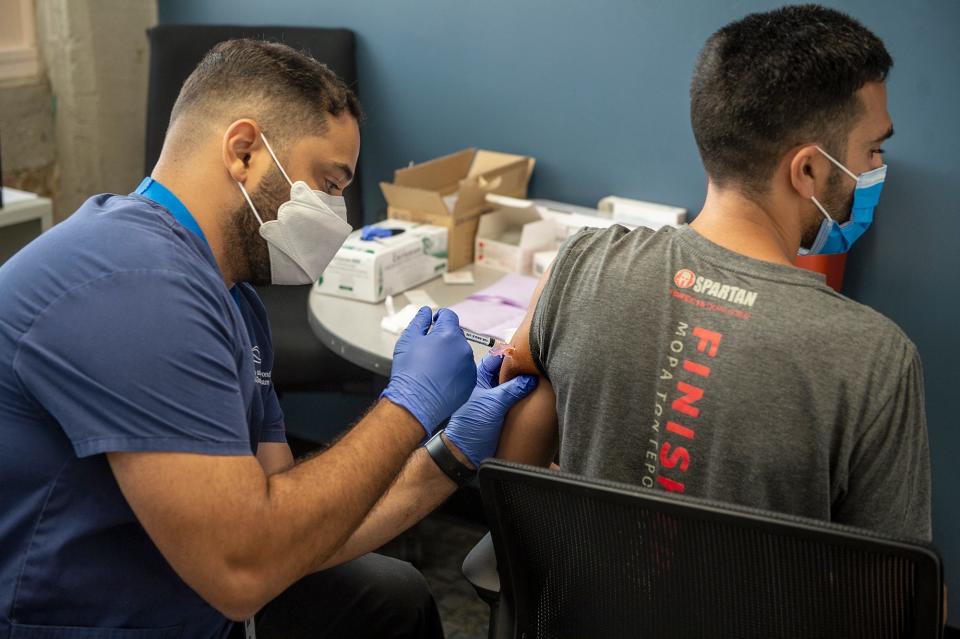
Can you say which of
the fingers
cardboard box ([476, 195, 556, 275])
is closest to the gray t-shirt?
the fingers

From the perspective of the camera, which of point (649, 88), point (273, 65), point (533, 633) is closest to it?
point (533, 633)

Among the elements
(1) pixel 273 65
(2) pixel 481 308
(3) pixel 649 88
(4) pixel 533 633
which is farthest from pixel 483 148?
(4) pixel 533 633

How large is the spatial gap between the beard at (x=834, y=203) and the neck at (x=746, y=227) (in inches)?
1.4

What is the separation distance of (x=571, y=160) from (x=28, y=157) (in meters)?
1.63

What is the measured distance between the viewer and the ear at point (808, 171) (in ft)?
3.94

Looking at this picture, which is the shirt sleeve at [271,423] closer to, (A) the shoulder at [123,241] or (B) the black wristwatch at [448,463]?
(B) the black wristwatch at [448,463]

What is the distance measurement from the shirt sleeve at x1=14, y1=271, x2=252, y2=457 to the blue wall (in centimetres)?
153

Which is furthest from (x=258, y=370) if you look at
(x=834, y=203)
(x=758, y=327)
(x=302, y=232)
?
(x=834, y=203)

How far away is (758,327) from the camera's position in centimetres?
105

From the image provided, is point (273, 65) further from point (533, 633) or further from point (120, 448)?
point (533, 633)

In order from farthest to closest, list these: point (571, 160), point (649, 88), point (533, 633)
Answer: point (571, 160)
point (649, 88)
point (533, 633)

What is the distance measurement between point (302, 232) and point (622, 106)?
1.23 meters

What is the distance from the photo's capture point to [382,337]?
185 cm

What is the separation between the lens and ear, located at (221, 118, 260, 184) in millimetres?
1210
